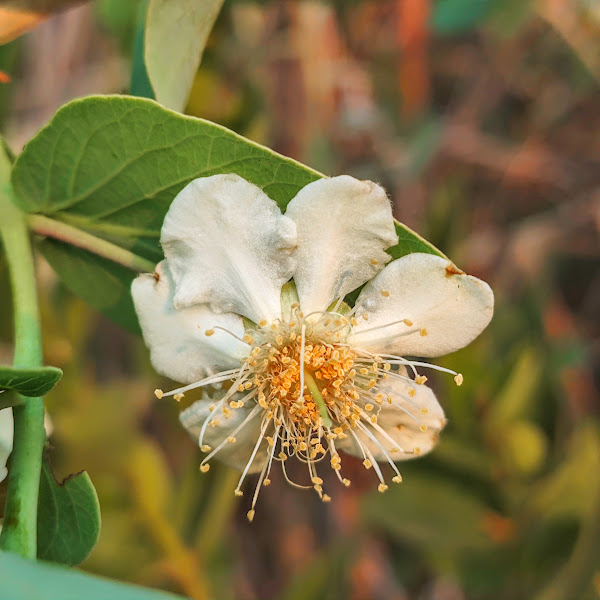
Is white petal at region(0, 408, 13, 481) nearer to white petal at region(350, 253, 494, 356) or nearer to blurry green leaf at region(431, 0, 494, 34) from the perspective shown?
white petal at region(350, 253, 494, 356)

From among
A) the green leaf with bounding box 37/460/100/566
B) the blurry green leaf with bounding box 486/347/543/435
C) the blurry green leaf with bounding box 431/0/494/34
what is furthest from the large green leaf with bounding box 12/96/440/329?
the blurry green leaf with bounding box 431/0/494/34

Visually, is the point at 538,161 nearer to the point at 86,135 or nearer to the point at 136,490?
the point at 136,490

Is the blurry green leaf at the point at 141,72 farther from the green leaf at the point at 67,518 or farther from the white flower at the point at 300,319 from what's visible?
the green leaf at the point at 67,518

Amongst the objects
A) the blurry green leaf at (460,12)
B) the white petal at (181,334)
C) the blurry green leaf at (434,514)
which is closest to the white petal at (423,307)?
the white petal at (181,334)

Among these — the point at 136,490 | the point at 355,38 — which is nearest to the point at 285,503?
the point at 136,490

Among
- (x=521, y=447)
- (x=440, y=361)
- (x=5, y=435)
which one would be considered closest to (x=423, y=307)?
(x=5, y=435)

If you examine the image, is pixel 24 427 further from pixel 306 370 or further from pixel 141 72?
pixel 141 72
